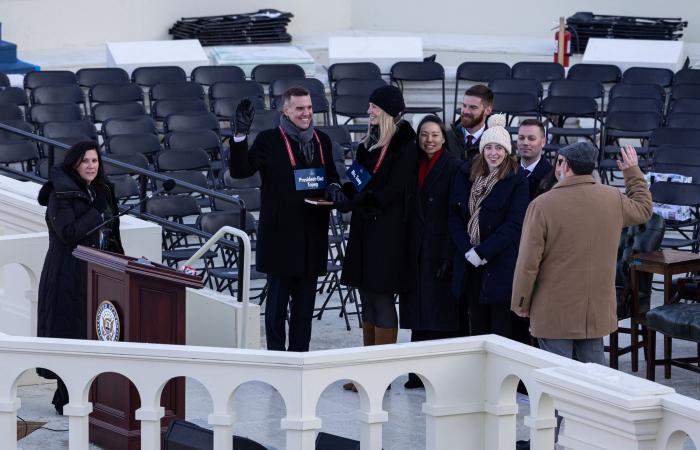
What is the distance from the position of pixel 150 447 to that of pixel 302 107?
8.63ft

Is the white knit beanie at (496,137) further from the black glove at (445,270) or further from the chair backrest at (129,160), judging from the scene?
the chair backrest at (129,160)

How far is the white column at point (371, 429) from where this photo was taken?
418cm

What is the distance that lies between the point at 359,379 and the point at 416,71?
410 inches

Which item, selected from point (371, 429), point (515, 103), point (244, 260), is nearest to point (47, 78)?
point (515, 103)

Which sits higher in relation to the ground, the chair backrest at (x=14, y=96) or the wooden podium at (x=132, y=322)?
the chair backrest at (x=14, y=96)

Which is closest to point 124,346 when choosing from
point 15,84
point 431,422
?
point 431,422

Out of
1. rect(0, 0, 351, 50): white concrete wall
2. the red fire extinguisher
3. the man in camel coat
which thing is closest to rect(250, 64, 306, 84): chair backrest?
rect(0, 0, 351, 50): white concrete wall

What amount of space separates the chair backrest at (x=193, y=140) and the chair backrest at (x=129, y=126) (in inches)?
11.5

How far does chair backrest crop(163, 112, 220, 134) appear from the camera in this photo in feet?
38.8

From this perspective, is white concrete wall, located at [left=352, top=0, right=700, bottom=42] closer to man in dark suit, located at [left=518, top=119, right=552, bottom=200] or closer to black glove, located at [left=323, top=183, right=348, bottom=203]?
man in dark suit, located at [left=518, top=119, right=552, bottom=200]

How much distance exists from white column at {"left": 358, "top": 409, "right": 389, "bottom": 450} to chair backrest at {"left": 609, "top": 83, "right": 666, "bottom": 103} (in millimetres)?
9588

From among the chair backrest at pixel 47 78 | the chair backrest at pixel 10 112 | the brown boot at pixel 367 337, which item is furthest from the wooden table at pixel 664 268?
the chair backrest at pixel 47 78

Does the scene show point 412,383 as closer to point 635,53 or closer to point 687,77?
point 687,77

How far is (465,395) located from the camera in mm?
4383
